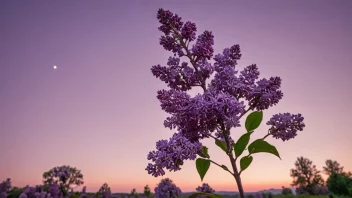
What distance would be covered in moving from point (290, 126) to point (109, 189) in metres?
16.0

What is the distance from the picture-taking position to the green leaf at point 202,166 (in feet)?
9.04

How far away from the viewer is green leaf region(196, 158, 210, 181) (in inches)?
108

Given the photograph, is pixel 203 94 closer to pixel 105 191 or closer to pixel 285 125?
pixel 285 125

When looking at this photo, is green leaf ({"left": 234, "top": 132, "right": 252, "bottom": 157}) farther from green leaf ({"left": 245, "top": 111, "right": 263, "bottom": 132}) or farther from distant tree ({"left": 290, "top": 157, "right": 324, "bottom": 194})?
distant tree ({"left": 290, "top": 157, "right": 324, "bottom": 194})

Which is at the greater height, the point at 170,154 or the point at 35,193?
the point at 170,154

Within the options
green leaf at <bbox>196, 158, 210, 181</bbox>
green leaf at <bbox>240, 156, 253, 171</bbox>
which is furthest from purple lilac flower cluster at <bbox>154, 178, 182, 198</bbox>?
green leaf at <bbox>240, 156, 253, 171</bbox>

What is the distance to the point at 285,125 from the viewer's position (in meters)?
2.72

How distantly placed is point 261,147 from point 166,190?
748 centimetres

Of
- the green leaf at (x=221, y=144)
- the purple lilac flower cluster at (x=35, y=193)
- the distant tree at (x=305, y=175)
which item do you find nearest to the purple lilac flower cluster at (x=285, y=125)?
the green leaf at (x=221, y=144)

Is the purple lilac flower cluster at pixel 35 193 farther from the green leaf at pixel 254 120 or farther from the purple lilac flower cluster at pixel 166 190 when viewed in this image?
the green leaf at pixel 254 120

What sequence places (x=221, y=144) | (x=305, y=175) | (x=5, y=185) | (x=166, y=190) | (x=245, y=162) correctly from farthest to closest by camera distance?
1. (x=305, y=175)
2. (x=5, y=185)
3. (x=166, y=190)
4. (x=221, y=144)
5. (x=245, y=162)

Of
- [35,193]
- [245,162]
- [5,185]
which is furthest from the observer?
[5,185]

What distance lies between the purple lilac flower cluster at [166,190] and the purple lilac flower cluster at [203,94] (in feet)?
23.2

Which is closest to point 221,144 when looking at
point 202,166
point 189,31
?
point 202,166
